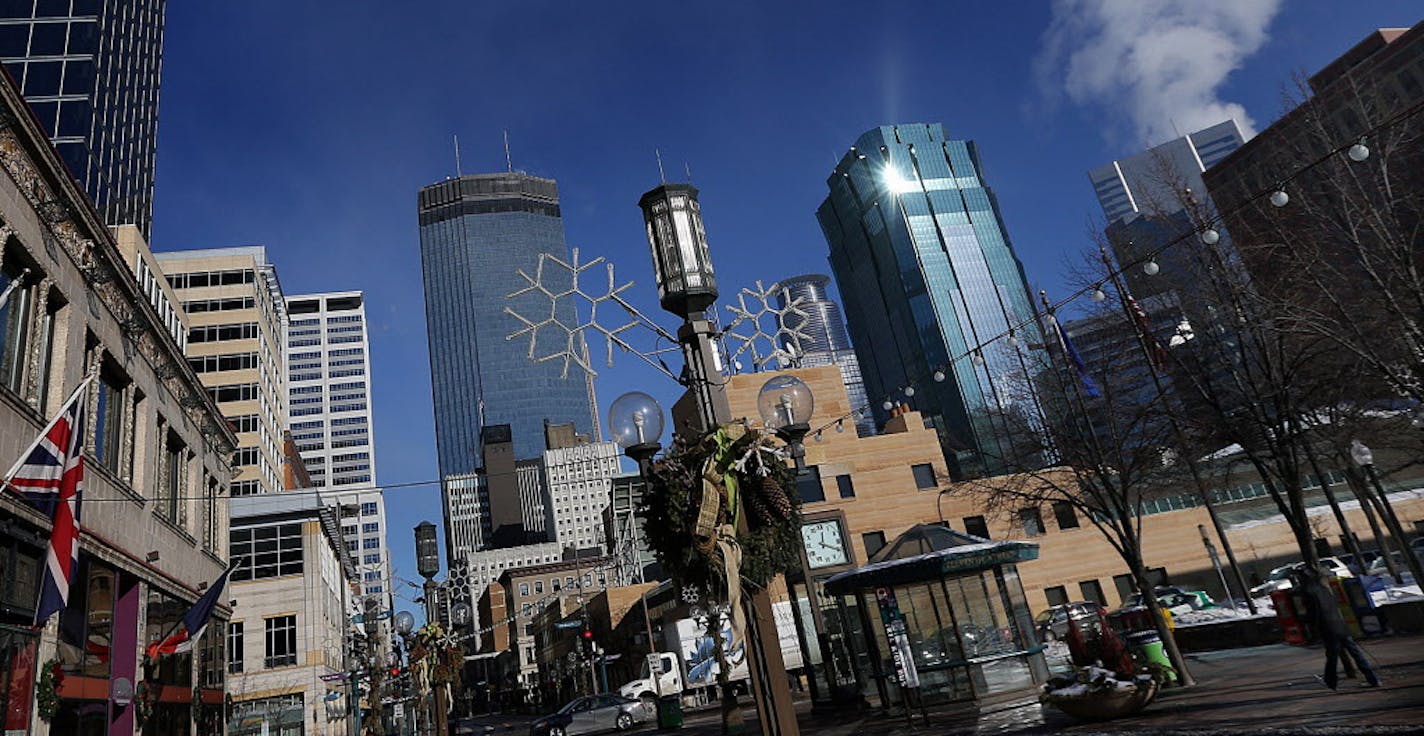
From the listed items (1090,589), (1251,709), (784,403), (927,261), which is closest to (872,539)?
(1090,589)

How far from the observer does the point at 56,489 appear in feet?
38.2

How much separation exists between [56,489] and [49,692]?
428cm

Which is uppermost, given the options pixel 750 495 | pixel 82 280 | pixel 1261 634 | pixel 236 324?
pixel 236 324

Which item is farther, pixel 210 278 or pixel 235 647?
pixel 210 278

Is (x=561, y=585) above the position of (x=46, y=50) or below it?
Answer: below

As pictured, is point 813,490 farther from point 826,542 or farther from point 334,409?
point 334,409

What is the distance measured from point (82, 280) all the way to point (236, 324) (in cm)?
6310

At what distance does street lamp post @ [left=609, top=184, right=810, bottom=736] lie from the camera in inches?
285

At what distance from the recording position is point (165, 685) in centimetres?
2123

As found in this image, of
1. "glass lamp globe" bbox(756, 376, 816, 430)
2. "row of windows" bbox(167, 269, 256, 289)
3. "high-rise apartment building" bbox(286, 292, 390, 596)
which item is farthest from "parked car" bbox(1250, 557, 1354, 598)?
"high-rise apartment building" bbox(286, 292, 390, 596)

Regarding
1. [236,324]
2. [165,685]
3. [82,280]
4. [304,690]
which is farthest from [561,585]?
[82,280]

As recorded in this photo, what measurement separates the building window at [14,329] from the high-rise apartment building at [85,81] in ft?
169

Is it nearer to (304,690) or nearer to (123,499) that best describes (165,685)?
(123,499)

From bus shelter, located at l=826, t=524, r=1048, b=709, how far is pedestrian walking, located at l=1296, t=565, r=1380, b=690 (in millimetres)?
7225
